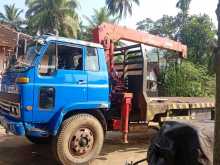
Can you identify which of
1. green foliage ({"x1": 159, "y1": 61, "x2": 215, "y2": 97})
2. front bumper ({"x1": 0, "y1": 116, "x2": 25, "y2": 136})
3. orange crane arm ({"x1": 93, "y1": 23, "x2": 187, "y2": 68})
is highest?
orange crane arm ({"x1": 93, "y1": 23, "x2": 187, "y2": 68})

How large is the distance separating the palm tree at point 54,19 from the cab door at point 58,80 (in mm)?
26320

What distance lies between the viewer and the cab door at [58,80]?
729 cm

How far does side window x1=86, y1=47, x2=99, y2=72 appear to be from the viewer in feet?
26.2

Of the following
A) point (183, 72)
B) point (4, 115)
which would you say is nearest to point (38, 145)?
point (4, 115)

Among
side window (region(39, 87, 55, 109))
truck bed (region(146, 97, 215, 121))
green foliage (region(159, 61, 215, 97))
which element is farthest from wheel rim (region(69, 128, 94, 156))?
green foliage (region(159, 61, 215, 97))

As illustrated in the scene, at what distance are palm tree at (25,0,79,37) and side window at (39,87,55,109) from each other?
26815mm

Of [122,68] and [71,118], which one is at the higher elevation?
[122,68]

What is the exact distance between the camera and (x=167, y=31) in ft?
126

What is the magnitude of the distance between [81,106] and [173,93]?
628 centimetres

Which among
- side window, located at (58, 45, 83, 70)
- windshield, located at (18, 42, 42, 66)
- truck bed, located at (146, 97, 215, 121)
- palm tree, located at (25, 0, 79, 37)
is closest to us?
windshield, located at (18, 42, 42, 66)

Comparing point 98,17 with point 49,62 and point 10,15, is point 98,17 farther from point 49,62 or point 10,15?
point 49,62

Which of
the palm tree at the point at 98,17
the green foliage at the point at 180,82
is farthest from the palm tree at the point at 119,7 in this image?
the green foliage at the point at 180,82

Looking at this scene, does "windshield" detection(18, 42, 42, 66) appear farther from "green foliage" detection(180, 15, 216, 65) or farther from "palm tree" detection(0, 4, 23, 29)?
"palm tree" detection(0, 4, 23, 29)

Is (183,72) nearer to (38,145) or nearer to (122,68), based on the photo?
(122,68)
